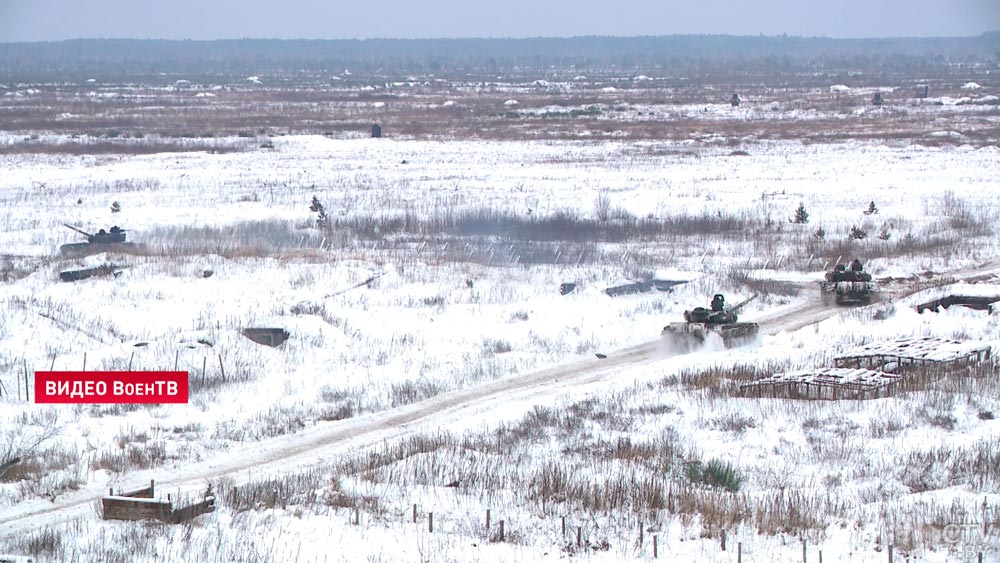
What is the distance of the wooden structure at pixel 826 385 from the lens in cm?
1700

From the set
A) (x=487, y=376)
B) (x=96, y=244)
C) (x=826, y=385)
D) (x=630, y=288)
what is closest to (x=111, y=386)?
(x=487, y=376)

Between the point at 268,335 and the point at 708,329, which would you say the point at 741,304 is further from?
the point at 268,335

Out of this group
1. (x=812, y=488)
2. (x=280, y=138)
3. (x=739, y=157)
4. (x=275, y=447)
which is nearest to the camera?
(x=812, y=488)

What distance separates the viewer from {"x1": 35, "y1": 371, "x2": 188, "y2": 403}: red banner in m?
17.5

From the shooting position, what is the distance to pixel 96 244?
30391 mm

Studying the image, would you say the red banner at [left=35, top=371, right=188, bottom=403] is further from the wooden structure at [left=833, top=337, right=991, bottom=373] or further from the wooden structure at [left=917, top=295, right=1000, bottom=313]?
the wooden structure at [left=917, top=295, right=1000, bottom=313]

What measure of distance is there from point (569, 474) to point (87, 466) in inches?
201

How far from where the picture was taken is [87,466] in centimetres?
1403

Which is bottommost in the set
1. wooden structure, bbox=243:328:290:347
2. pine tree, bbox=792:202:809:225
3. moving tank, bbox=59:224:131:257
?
wooden structure, bbox=243:328:290:347

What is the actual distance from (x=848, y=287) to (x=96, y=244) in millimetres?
16758

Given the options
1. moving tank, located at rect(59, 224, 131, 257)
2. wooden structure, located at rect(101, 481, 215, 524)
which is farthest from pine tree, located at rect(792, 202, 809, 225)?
wooden structure, located at rect(101, 481, 215, 524)

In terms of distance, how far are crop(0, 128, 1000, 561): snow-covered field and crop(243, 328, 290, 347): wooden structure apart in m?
0.31

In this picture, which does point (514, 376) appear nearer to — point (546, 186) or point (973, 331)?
point (973, 331)

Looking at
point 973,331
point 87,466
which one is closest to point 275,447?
point 87,466
